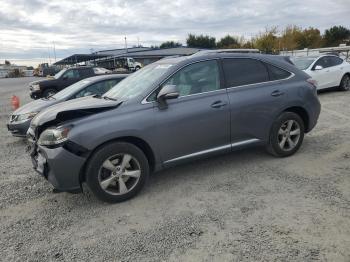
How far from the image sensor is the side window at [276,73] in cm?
536

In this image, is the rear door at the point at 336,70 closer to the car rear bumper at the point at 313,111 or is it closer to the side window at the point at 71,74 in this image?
the car rear bumper at the point at 313,111

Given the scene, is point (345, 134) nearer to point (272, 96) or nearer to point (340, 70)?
point (272, 96)

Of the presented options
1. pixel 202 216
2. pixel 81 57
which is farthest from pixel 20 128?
pixel 81 57

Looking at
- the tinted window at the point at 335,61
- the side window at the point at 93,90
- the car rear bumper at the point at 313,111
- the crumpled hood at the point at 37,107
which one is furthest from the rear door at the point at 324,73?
the crumpled hood at the point at 37,107

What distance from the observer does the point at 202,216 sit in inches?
150

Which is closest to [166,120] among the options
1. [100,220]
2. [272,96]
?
A: [100,220]

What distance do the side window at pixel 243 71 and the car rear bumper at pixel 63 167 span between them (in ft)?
7.83

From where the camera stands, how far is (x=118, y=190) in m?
4.22

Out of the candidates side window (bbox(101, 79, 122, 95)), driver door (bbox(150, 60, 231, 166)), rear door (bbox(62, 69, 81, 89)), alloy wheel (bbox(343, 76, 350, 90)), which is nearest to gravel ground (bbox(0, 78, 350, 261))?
driver door (bbox(150, 60, 231, 166))

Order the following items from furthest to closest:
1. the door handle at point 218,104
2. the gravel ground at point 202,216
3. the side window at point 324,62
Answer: the side window at point 324,62
the door handle at point 218,104
the gravel ground at point 202,216

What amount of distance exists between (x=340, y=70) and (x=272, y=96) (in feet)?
30.5

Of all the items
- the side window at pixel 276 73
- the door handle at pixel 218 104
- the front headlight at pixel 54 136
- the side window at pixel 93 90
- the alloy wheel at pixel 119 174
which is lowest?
the alloy wheel at pixel 119 174

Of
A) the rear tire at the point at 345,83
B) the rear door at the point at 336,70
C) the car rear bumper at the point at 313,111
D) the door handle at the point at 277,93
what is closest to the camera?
the door handle at the point at 277,93

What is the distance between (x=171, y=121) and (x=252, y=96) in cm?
140
